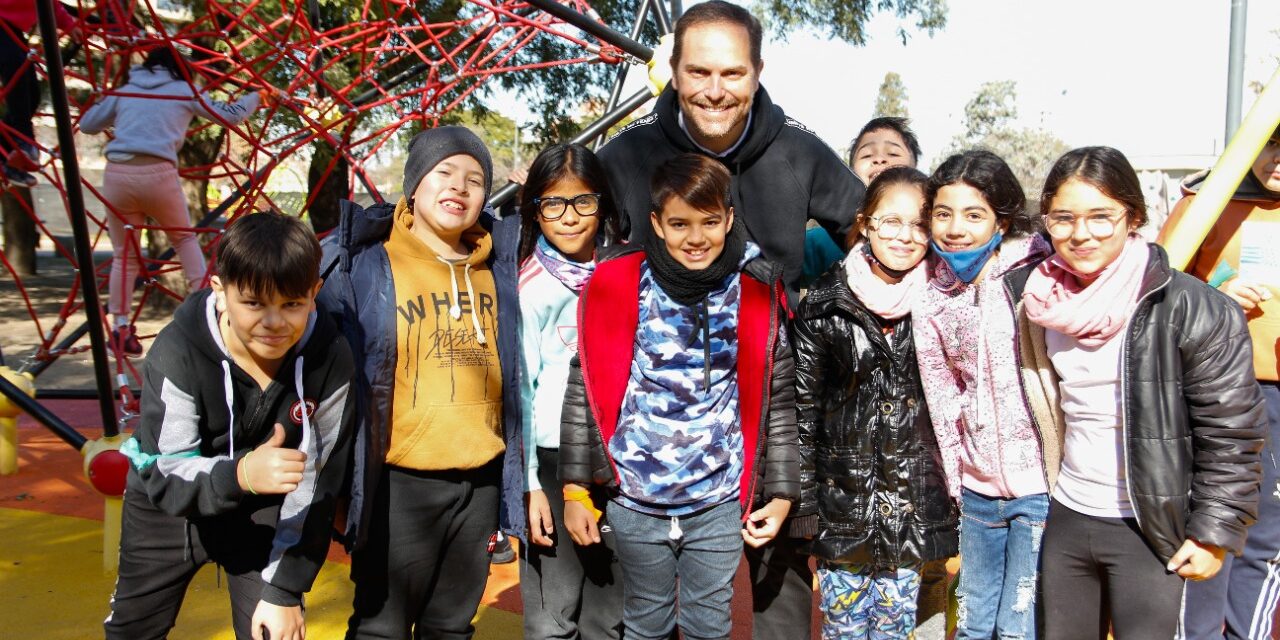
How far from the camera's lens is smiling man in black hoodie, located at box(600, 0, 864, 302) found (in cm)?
248

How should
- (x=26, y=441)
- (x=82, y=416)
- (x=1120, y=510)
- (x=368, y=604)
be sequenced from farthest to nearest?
(x=82, y=416) < (x=26, y=441) < (x=368, y=604) < (x=1120, y=510)

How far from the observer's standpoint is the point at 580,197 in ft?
8.09

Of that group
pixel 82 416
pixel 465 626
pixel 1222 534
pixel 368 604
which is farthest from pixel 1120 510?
pixel 82 416

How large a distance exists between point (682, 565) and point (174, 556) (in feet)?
3.86

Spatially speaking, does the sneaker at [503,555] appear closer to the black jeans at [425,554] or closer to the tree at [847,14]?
the black jeans at [425,554]

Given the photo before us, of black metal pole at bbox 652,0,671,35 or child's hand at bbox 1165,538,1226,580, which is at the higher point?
black metal pole at bbox 652,0,671,35

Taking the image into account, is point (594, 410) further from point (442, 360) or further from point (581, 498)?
point (442, 360)

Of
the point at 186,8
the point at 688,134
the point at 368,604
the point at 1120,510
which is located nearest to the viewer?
the point at 1120,510

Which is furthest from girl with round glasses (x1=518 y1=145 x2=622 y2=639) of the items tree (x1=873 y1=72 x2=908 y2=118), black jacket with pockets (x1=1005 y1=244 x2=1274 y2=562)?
tree (x1=873 y1=72 x2=908 y2=118)

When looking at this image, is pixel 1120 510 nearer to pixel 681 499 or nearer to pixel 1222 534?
pixel 1222 534

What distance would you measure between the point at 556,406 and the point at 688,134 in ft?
2.70

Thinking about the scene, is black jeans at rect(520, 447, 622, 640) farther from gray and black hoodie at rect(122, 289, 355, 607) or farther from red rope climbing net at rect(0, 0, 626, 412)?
red rope climbing net at rect(0, 0, 626, 412)

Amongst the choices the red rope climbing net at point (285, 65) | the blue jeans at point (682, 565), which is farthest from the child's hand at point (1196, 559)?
the red rope climbing net at point (285, 65)

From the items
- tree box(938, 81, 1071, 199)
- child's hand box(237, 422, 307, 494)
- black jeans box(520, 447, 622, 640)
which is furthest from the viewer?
tree box(938, 81, 1071, 199)
